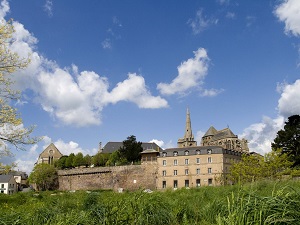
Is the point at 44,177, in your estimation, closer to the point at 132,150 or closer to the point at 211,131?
the point at 132,150

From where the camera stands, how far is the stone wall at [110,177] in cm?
6237

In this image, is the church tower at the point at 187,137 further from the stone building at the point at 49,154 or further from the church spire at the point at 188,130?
the stone building at the point at 49,154

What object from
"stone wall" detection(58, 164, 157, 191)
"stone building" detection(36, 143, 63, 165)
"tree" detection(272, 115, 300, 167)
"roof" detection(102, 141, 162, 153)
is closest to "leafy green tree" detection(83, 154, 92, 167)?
"roof" detection(102, 141, 162, 153)

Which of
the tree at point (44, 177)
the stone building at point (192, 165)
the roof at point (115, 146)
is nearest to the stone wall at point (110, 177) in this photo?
the tree at point (44, 177)

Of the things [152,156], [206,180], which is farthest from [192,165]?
[152,156]

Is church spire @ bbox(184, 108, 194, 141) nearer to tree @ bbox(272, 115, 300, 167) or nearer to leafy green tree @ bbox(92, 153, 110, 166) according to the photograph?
leafy green tree @ bbox(92, 153, 110, 166)

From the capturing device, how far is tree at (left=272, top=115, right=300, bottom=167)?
1732 inches

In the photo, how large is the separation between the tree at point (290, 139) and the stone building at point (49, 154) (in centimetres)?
6233

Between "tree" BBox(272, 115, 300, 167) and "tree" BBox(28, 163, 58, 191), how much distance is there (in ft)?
155

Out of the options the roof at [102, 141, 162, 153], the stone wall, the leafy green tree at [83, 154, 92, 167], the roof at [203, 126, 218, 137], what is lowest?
the stone wall

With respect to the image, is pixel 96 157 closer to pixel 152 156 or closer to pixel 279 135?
pixel 152 156

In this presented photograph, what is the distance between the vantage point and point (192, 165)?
59.6m

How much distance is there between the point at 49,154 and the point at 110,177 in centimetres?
3190

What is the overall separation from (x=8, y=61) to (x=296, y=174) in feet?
102
